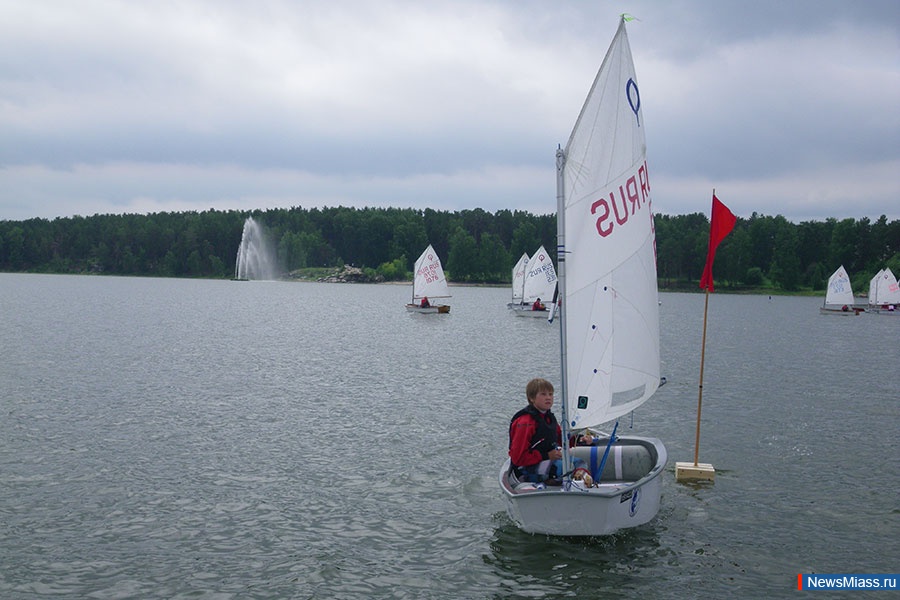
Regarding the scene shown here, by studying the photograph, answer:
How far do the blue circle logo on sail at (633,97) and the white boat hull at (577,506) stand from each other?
6090mm

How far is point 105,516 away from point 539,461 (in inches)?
304

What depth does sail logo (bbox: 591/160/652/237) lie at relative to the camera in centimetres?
1198

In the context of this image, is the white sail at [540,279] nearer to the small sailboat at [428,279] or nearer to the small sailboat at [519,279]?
the small sailboat at [519,279]

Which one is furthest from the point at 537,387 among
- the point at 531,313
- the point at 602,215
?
the point at 531,313

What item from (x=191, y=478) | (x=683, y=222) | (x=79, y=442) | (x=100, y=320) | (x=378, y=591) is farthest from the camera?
(x=683, y=222)

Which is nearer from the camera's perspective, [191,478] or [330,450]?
[191,478]

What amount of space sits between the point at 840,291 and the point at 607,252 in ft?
288

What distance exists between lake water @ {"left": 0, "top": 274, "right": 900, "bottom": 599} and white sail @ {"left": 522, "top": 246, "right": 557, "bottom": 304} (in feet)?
116

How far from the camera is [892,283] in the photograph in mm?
91562

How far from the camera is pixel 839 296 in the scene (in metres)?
88.2

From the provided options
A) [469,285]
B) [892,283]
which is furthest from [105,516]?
[469,285]

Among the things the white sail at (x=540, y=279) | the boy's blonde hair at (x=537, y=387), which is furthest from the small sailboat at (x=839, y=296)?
the boy's blonde hair at (x=537, y=387)

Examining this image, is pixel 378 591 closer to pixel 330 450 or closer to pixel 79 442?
pixel 330 450

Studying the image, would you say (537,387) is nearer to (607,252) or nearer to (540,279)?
(607,252)
